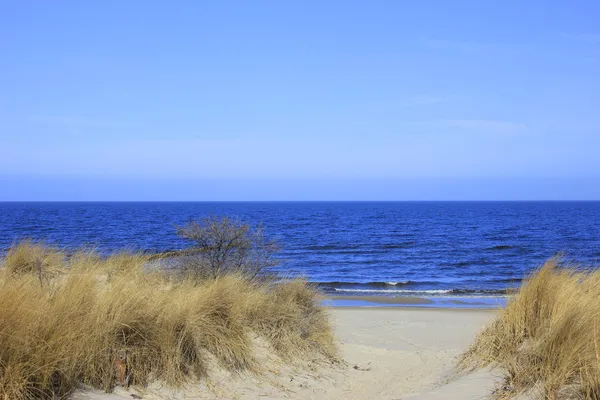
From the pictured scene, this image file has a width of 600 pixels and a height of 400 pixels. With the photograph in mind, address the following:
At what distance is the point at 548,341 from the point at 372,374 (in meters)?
3.97

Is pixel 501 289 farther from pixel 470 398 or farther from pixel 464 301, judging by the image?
pixel 470 398

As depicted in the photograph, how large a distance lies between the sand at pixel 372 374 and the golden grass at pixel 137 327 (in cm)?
26

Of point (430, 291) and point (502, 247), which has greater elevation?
point (502, 247)

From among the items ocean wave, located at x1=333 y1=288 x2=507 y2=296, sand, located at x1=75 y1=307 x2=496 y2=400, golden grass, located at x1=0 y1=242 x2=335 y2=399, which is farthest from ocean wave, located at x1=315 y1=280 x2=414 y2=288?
golden grass, located at x1=0 y1=242 x2=335 y2=399

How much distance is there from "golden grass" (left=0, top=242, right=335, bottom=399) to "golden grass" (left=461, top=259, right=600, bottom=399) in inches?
121

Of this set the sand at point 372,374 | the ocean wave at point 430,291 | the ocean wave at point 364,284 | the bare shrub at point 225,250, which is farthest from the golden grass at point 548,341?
the ocean wave at point 364,284

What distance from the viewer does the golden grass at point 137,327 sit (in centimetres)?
563

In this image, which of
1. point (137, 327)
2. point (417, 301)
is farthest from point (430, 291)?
point (137, 327)

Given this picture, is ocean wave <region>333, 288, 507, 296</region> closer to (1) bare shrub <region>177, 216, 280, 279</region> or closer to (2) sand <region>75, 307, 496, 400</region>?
(2) sand <region>75, 307, 496, 400</region>

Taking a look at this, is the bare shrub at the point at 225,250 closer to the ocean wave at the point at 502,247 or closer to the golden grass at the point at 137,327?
the golden grass at the point at 137,327

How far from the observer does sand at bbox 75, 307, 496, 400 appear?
24.1 ft

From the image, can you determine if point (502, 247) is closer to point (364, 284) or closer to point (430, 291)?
point (364, 284)

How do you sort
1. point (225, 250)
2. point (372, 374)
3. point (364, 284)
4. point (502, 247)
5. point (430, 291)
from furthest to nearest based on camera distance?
point (502, 247) → point (364, 284) → point (430, 291) → point (225, 250) → point (372, 374)

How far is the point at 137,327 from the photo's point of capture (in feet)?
23.4
